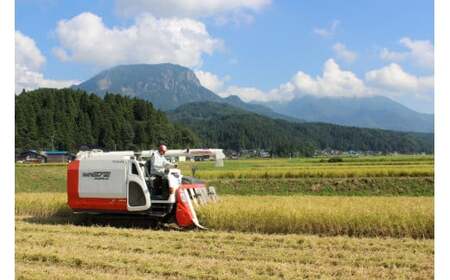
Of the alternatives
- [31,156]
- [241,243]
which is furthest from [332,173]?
[31,156]

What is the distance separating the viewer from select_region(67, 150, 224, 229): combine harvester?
504 inches

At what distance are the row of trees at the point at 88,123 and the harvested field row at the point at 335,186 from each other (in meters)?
64.4

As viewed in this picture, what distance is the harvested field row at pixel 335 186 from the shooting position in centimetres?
3027

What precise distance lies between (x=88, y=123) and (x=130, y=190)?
3766 inches

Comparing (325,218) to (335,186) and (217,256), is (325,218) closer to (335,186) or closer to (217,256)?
(217,256)

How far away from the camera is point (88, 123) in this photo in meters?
105

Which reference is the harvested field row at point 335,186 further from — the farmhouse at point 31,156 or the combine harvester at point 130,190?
the farmhouse at point 31,156

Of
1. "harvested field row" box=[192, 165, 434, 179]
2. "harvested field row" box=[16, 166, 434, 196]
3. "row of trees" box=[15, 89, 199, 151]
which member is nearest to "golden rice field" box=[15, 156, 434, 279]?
"harvested field row" box=[16, 166, 434, 196]

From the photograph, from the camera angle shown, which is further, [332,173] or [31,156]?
[31,156]

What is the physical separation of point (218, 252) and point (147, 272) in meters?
1.72

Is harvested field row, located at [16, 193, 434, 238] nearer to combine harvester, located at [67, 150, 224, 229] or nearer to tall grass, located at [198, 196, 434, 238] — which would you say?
tall grass, located at [198, 196, 434, 238]

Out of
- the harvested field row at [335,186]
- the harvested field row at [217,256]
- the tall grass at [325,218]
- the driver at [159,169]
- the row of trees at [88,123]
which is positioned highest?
the row of trees at [88,123]

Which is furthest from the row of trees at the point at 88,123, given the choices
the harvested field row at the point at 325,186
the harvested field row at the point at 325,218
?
the harvested field row at the point at 325,218

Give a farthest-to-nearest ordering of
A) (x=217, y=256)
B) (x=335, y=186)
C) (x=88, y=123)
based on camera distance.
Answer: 1. (x=88, y=123)
2. (x=335, y=186)
3. (x=217, y=256)
